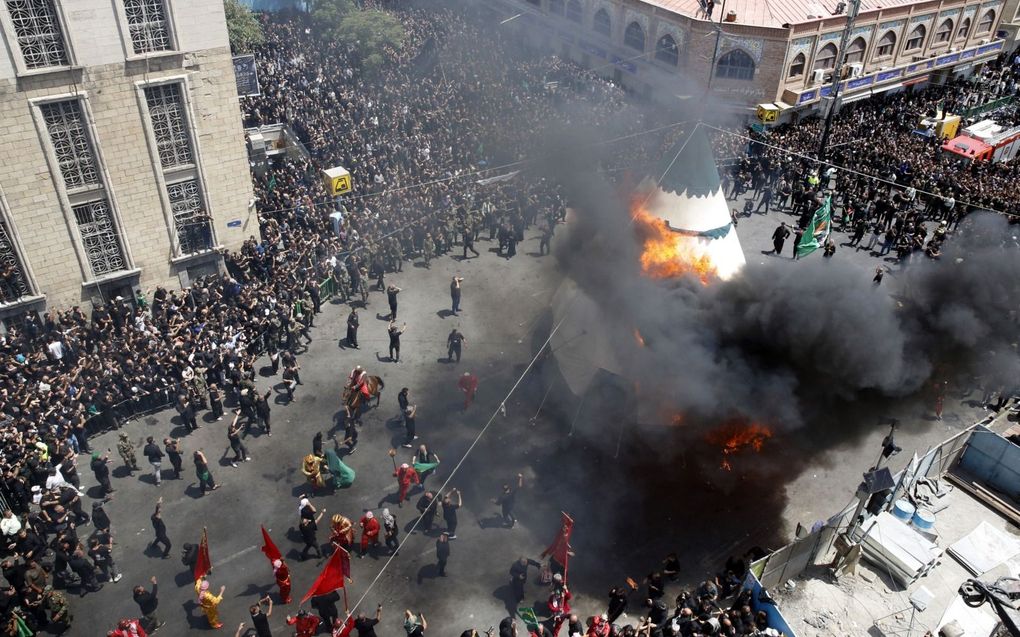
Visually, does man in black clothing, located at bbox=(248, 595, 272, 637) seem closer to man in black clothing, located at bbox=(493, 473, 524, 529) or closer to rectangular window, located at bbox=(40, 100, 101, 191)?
man in black clothing, located at bbox=(493, 473, 524, 529)

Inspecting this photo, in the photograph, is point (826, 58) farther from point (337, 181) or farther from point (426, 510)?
point (426, 510)

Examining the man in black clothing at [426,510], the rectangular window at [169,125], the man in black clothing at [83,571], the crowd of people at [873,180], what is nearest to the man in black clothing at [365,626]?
the man in black clothing at [426,510]

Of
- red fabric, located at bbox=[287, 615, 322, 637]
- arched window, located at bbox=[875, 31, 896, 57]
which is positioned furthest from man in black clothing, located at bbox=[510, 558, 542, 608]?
arched window, located at bbox=[875, 31, 896, 57]

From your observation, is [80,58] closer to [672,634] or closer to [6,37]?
[6,37]

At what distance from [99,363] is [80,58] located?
7.22 meters

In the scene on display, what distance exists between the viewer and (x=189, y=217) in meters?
20.4

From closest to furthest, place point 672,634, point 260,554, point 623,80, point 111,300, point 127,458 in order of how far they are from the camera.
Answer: point 672,634 < point 260,554 < point 127,458 < point 111,300 < point 623,80

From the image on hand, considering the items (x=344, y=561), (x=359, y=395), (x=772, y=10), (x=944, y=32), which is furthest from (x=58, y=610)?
(x=944, y=32)

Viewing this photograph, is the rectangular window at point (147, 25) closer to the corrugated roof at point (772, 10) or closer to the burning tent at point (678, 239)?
the burning tent at point (678, 239)

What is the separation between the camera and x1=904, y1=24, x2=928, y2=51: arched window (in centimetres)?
3734

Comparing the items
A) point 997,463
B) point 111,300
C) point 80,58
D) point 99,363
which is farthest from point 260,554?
point 997,463

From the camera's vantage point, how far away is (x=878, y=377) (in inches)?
639

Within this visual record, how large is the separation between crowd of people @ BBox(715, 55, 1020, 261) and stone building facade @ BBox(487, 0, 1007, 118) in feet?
8.18

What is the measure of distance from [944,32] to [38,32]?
1653 inches
